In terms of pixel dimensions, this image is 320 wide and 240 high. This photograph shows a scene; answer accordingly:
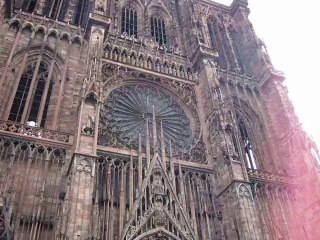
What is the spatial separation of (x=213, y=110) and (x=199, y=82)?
128 inches

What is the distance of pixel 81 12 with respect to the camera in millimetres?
22703

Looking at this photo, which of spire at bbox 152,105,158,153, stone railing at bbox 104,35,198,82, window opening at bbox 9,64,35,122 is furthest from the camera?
stone railing at bbox 104,35,198,82

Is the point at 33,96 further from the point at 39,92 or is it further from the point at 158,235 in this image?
the point at 158,235

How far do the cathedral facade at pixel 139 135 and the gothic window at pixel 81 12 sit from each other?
0.12 m

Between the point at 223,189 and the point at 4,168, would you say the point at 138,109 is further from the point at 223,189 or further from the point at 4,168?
the point at 4,168

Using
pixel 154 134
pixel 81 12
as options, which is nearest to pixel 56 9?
pixel 81 12

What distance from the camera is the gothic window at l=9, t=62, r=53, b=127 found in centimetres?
1573

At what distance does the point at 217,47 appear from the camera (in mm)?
26281

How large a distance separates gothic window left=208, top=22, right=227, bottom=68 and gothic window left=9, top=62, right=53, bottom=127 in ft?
42.0

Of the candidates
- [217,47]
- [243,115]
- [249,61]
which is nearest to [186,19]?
[217,47]

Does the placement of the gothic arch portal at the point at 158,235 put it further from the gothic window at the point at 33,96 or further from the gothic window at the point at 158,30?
the gothic window at the point at 158,30

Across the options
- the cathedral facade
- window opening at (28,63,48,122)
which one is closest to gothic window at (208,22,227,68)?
the cathedral facade

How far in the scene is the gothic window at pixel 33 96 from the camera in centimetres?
1573

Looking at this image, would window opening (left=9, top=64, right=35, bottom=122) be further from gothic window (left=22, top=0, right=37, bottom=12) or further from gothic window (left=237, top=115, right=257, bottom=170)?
gothic window (left=237, top=115, right=257, bottom=170)
